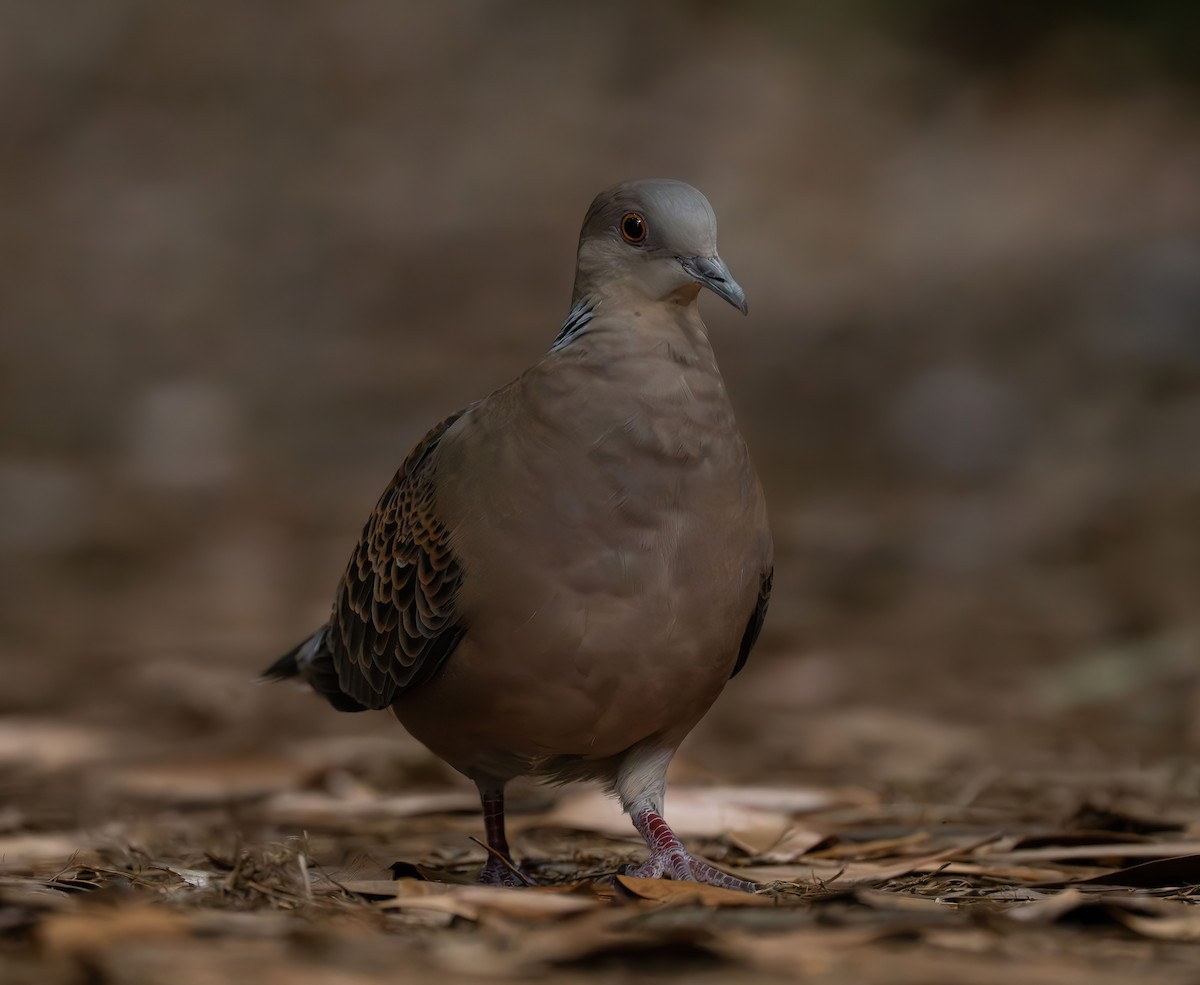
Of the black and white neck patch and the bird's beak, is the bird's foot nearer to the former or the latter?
the black and white neck patch

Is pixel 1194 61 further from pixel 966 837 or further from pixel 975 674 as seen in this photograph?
pixel 966 837

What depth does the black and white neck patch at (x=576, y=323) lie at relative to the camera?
4406 mm

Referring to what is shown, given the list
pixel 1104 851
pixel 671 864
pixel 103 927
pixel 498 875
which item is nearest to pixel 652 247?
pixel 671 864

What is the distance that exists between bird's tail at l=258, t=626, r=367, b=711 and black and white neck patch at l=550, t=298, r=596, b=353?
140 centimetres

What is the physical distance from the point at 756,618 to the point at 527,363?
962 centimetres

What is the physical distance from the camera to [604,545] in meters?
4.09

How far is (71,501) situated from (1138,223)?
31.2ft

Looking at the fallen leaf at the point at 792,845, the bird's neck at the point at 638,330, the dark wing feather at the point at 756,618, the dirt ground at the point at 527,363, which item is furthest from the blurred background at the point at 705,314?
the bird's neck at the point at 638,330

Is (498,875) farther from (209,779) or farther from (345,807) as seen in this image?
(209,779)

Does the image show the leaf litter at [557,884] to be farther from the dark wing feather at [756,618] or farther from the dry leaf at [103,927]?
the dark wing feather at [756,618]

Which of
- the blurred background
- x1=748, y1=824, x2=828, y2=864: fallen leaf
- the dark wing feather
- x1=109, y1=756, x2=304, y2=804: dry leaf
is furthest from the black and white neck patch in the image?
the blurred background

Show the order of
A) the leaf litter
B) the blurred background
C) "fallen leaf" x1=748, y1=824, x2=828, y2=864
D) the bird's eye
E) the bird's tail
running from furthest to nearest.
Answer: the blurred background, the bird's tail, "fallen leaf" x1=748, y1=824, x2=828, y2=864, the bird's eye, the leaf litter

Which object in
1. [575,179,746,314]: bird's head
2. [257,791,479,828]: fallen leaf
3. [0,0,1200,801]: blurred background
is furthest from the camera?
[0,0,1200,801]: blurred background

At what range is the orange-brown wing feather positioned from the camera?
441cm
